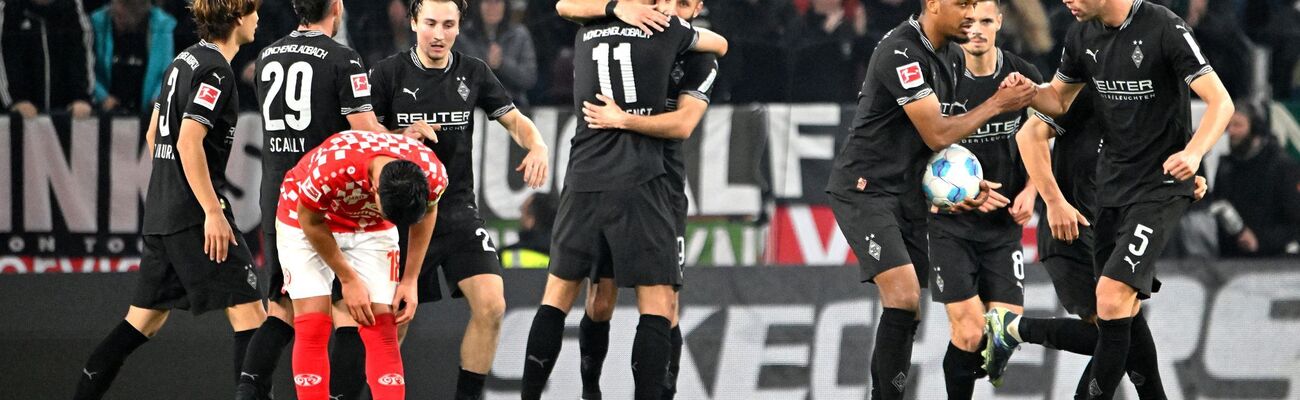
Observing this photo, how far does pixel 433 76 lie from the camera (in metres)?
6.26

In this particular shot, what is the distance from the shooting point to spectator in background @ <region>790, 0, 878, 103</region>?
8.04m

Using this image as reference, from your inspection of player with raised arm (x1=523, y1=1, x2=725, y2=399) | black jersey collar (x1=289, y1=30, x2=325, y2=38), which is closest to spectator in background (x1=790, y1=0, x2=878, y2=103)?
player with raised arm (x1=523, y1=1, x2=725, y2=399)

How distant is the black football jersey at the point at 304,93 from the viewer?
586 centimetres

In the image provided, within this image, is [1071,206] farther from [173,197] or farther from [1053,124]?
[173,197]

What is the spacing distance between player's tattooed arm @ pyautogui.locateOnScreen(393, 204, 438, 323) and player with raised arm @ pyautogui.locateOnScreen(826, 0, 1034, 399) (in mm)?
1662

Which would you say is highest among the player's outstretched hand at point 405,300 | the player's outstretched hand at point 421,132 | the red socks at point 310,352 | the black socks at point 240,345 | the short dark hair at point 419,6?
the short dark hair at point 419,6

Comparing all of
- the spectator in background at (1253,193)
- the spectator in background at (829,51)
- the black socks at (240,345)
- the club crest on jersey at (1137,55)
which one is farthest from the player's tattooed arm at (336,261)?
the spectator in background at (1253,193)

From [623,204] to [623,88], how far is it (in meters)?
0.46

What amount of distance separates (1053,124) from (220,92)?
3549 millimetres

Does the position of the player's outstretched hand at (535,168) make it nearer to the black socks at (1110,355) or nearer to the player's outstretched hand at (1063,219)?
the player's outstretched hand at (1063,219)

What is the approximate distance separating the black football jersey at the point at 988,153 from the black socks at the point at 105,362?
11.7 feet

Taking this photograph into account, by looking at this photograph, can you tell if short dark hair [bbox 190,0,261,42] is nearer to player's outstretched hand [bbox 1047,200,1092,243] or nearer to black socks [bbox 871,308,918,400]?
black socks [bbox 871,308,918,400]

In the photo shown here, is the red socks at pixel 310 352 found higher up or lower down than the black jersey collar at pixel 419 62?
lower down

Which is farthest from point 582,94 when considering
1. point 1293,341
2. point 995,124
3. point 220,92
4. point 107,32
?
point 1293,341
